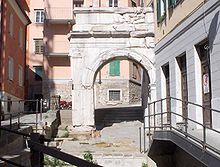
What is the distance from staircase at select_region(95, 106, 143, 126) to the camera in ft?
84.4

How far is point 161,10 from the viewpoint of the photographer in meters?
17.5

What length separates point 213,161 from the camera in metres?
7.84

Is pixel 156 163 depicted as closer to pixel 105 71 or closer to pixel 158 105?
pixel 158 105

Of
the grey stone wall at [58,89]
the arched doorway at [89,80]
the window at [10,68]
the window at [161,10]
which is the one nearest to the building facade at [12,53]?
the window at [10,68]

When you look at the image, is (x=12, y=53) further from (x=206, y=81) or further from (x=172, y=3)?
(x=206, y=81)

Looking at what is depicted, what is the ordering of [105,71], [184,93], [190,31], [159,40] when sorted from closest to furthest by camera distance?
[190,31] → [184,93] → [159,40] → [105,71]

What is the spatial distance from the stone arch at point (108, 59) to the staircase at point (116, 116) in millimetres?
3398

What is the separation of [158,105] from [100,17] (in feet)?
25.1

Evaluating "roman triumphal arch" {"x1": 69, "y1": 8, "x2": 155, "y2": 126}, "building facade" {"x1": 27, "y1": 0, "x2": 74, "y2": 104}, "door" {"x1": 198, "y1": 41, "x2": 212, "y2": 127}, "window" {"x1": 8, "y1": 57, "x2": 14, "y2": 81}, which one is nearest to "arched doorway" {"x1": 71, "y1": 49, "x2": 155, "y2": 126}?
"roman triumphal arch" {"x1": 69, "y1": 8, "x2": 155, "y2": 126}

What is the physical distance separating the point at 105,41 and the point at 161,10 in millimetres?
6437

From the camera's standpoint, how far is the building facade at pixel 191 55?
36.8ft

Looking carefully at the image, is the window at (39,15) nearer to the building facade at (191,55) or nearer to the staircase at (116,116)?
the staircase at (116,116)

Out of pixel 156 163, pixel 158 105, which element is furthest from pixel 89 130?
pixel 156 163

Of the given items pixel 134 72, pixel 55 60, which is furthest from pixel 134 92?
pixel 55 60
